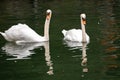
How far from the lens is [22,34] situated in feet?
67.0

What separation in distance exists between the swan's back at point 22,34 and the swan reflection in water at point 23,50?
375mm

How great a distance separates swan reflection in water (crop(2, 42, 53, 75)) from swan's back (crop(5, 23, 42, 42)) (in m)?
0.37

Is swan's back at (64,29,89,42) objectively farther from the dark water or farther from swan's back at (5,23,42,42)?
swan's back at (5,23,42,42)

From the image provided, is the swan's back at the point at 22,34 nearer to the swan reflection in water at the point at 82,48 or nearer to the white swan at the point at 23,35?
the white swan at the point at 23,35

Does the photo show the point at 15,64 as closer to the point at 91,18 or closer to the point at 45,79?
the point at 45,79

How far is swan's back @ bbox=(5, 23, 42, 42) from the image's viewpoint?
66.4 ft

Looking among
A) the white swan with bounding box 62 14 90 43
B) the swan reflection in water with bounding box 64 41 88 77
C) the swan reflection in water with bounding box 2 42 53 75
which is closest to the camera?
the swan reflection in water with bounding box 64 41 88 77

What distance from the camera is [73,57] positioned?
640 inches

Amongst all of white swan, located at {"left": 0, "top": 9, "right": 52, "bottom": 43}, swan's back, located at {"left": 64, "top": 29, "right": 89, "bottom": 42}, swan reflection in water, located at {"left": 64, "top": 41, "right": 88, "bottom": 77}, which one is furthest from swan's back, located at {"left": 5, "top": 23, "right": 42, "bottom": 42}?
swan reflection in water, located at {"left": 64, "top": 41, "right": 88, "bottom": 77}

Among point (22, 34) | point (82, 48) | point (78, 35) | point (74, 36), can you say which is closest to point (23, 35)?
point (22, 34)

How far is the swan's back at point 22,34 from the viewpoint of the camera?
20.2m

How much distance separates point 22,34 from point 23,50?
7.26 feet

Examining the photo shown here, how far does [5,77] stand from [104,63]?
3141 millimetres

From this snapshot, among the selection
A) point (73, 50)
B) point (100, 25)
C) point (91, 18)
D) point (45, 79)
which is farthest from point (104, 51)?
point (91, 18)
